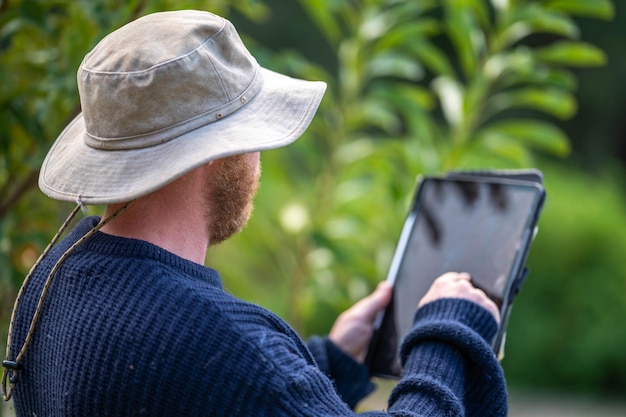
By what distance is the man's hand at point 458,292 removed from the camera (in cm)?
167

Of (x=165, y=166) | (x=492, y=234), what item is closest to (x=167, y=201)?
(x=165, y=166)

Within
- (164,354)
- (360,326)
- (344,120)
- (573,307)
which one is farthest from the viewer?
(573,307)

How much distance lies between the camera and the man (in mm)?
1335

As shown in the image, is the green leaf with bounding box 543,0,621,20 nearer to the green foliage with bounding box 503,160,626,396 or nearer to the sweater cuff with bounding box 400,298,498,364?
Result: the sweater cuff with bounding box 400,298,498,364

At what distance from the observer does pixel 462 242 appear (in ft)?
6.23

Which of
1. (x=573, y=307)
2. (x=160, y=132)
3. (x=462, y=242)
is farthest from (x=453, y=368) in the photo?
(x=573, y=307)

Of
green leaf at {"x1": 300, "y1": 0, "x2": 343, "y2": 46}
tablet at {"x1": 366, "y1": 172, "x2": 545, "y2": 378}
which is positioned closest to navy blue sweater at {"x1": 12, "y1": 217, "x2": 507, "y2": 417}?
tablet at {"x1": 366, "y1": 172, "x2": 545, "y2": 378}

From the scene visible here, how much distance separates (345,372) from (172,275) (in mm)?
704

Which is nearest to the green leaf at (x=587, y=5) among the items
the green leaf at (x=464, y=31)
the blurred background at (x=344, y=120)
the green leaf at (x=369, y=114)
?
the blurred background at (x=344, y=120)

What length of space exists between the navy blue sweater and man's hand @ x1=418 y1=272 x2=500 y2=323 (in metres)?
0.18

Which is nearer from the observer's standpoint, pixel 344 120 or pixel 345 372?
pixel 345 372

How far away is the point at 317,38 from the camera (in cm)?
1294

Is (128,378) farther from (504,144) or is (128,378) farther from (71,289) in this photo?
(504,144)

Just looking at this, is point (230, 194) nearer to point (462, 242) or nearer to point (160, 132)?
point (160, 132)
